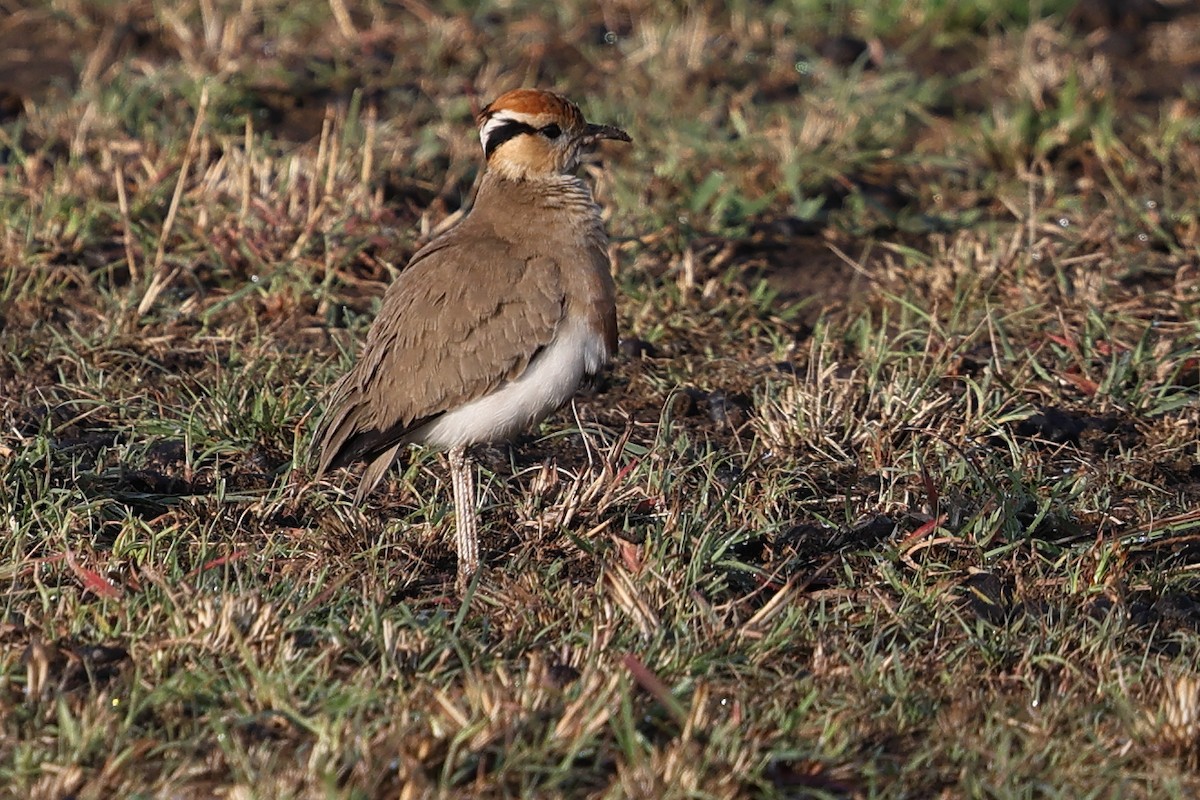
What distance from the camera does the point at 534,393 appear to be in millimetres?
4922

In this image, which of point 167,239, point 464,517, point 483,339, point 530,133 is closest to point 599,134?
point 530,133

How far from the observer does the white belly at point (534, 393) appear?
16.1 ft

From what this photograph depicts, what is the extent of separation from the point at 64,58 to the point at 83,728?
5.68 metres

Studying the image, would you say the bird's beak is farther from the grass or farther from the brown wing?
the grass

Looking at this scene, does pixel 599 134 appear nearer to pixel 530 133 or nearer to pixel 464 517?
pixel 530 133

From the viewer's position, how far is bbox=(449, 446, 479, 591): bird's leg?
4785 millimetres

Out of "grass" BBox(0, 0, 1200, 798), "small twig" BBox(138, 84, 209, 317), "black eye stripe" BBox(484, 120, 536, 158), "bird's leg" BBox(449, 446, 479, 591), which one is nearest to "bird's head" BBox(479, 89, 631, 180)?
"black eye stripe" BBox(484, 120, 536, 158)

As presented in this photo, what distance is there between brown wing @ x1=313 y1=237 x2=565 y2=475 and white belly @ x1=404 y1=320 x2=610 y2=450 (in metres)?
0.03

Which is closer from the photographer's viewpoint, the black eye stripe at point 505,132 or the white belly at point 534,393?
the white belly at point 534,393

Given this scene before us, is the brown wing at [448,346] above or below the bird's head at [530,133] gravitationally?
below

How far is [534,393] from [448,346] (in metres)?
0.30

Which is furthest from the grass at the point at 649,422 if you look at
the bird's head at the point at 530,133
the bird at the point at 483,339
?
the bird's head at the point at 530,133

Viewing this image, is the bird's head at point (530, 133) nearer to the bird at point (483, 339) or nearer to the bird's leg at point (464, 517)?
the bird at point (483, 339)

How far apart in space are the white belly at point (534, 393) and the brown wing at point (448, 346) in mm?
31
